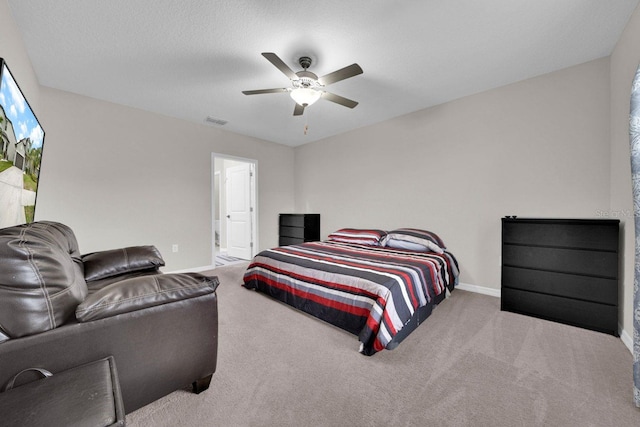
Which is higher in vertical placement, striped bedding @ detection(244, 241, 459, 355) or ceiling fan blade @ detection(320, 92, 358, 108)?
A: ceiling fan blade @ detection(320, 92, 358, 108)

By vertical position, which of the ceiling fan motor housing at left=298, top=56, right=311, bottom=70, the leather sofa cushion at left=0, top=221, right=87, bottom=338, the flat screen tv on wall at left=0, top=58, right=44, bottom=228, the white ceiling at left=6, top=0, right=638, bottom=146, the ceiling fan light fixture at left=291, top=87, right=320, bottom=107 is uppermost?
the white ceiling at left=6, top=0, right=638, bottom=146

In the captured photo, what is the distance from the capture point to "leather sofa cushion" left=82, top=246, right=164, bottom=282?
205cm

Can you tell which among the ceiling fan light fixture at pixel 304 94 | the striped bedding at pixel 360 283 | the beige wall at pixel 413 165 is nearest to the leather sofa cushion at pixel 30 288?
the striped bedding at pixel 360 283

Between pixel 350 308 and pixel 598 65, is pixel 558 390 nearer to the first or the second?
pixel 350 308

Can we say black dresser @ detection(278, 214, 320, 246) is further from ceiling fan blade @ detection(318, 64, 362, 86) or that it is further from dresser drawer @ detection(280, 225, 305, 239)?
ceiling fan blade @ detection(318, 64, 362, 86)

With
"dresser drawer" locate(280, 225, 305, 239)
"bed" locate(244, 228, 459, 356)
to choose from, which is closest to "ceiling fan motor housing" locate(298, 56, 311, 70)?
"bed" locate(244, 228, 459, 356)

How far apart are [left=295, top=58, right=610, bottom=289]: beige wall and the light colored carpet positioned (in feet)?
4.14

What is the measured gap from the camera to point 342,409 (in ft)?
4.52

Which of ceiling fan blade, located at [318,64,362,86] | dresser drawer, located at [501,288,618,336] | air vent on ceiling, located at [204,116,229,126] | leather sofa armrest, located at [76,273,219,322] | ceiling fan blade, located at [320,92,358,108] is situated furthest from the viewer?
air vent on ceiling, located at [204,116,229,126]

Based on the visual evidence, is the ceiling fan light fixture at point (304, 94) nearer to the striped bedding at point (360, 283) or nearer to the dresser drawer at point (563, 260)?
the striped bedding at point (360, 283)

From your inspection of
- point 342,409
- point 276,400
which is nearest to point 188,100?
point 276,400

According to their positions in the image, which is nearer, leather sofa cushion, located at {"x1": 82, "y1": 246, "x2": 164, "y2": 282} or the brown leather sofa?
the brown leather sofa

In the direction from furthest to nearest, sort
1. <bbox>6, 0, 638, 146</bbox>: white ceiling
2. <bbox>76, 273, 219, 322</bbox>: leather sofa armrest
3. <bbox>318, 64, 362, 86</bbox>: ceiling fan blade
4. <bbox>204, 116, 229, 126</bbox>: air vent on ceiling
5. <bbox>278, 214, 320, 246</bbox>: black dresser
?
<bbox>278, 214, 320, 246</bbox>: black dresser, <bbox>204, 116, 229, 126</bbox>: air vent on ceiling, <bbox>318, 64, 362, 86</bbox>: ceiling fan blade, <bbox>6, 0, 638, 146</bbox>: white ceiling, <bbox>76, 273, 219, 322</bbox>: leather sofa armrest

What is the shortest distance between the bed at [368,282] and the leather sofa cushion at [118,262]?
1143mm
